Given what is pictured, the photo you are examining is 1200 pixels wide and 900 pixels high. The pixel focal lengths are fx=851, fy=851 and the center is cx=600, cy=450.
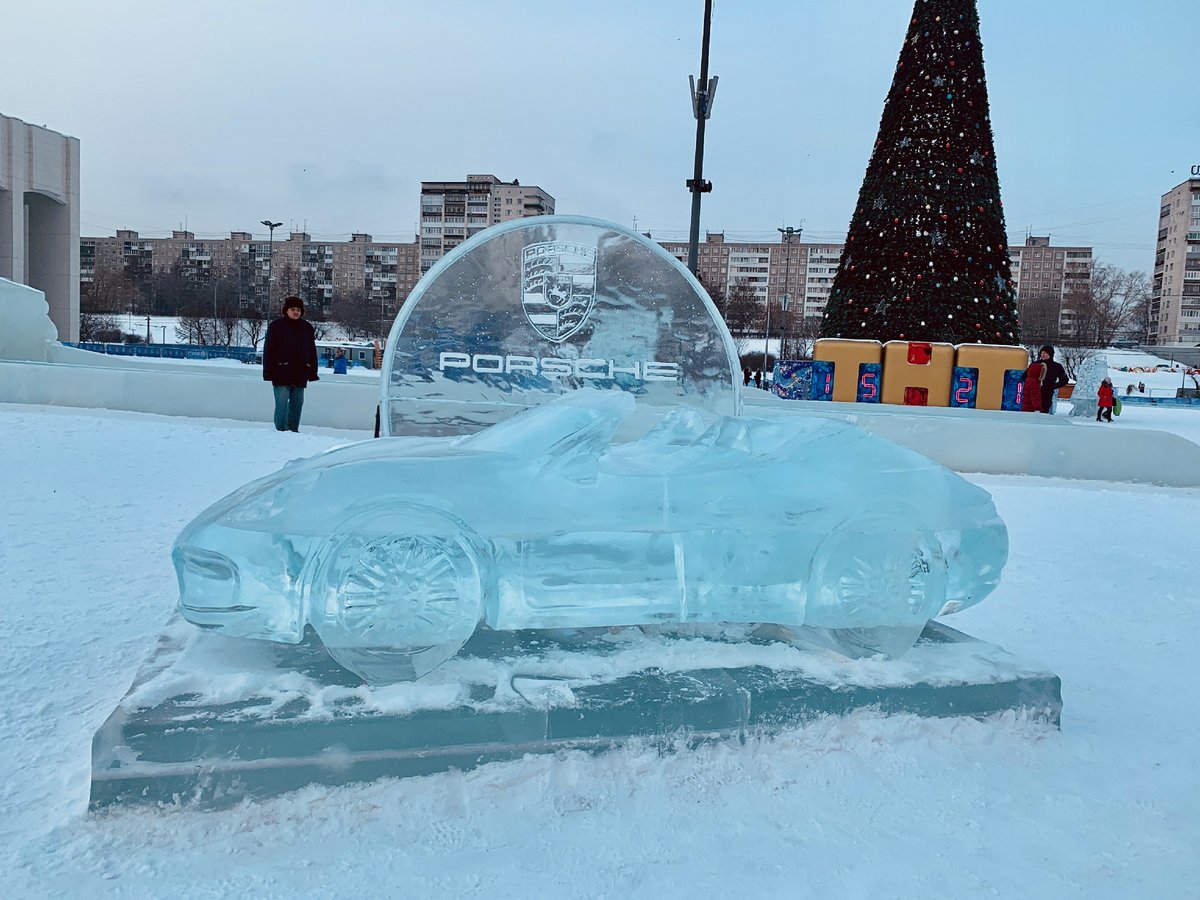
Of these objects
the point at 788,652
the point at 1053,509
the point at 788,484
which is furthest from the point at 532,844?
the point at 1053,509

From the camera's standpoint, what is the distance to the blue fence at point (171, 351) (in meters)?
27.5

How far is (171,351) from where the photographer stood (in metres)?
29.4

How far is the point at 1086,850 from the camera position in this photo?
A: 7.01ft

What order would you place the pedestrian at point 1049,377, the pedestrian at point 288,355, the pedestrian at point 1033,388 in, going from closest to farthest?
the pedestrian at point 288,355
the pedestrian at point 1049,377
the pedestrian at point 1033,388

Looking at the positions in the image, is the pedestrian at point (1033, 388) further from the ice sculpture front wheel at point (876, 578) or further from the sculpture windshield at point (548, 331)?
the ice sculpture front wheel at point (876, 578)

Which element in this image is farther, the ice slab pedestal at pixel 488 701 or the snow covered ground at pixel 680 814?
the ice slab pedestal at pixel 488 701

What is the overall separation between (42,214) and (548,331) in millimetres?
35594

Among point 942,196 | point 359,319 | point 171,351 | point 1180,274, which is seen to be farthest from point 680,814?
point 1180,274

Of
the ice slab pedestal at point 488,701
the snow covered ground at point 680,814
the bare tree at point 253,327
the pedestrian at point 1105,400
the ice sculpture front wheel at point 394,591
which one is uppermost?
the bare tree at point 253,327

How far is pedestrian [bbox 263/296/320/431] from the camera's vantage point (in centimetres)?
876

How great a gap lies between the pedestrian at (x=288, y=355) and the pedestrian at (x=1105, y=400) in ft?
51.5

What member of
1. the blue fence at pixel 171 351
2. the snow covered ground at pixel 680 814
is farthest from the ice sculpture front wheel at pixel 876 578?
the blue fence at pixel 171 351

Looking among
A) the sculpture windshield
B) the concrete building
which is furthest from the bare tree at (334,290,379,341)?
the sculpture windshield

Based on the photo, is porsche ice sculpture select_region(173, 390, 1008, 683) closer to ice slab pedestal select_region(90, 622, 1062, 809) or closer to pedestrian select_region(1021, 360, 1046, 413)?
ice slab pedestal select_region(90, 622, 1062, 809)
